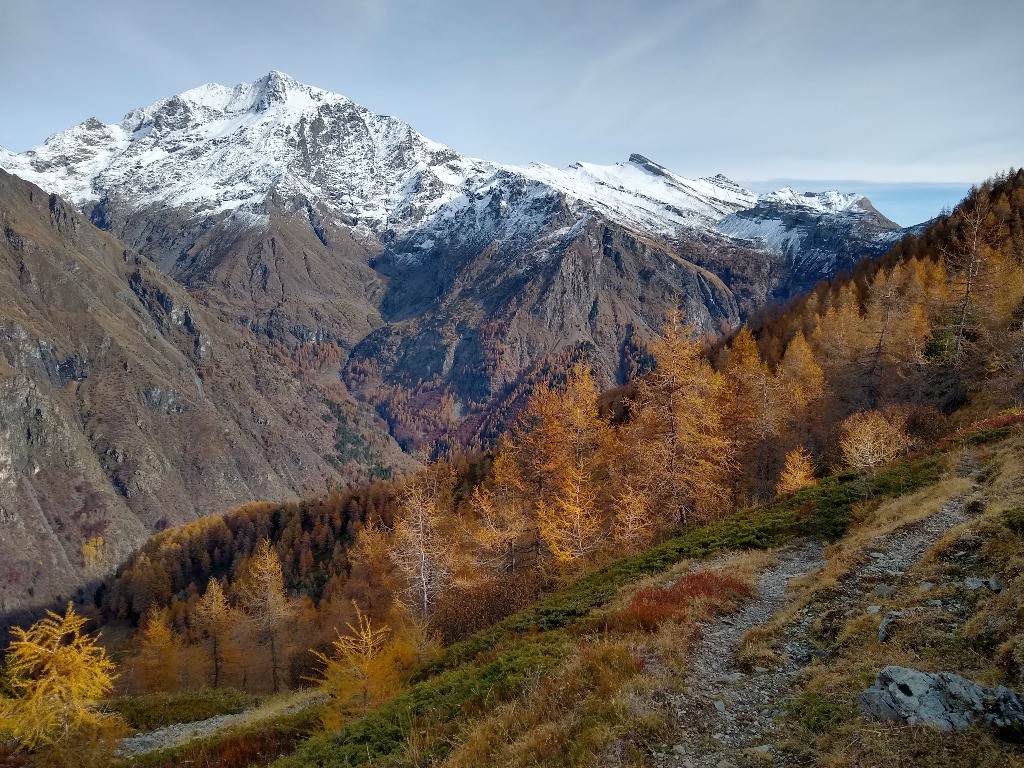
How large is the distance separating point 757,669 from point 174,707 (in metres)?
35.8

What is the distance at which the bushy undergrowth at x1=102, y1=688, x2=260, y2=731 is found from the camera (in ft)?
99.1

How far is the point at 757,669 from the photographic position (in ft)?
35.5

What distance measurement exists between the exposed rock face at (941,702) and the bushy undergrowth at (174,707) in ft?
116

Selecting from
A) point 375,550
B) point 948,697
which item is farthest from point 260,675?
point 948,697

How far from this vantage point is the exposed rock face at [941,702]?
22.6ft

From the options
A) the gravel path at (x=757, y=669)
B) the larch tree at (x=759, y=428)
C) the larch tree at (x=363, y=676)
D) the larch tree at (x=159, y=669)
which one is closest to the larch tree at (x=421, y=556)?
the larch tree at (x=363, y=676)

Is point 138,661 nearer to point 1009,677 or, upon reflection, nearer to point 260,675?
point 260,675

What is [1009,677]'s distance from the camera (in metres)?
7.79

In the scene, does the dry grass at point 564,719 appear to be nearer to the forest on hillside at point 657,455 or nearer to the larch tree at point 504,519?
the forest on hillside at point 657,455

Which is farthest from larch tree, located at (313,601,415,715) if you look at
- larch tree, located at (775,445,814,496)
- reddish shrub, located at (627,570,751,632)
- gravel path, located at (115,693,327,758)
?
larch tree, located at (775,445,814,496)

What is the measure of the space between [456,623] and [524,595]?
424cm

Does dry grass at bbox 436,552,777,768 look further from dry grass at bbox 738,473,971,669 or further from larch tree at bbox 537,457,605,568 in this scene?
larch tree at bbox 537,457,605,568

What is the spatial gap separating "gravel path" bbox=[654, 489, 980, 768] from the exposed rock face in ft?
5.65

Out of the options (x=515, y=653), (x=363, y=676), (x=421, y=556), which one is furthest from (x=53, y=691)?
(x=421, y=556)
